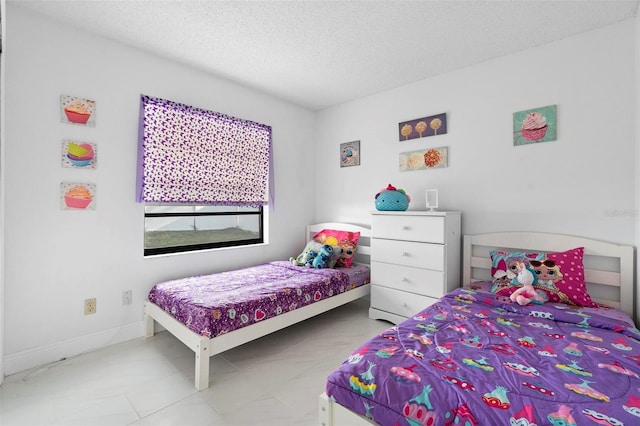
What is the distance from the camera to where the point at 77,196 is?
229 centimetres

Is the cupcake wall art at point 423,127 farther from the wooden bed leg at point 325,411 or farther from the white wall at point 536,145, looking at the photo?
the wooden bed leg at point 325,411

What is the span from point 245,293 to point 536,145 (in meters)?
2.66

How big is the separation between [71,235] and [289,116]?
2612 mm

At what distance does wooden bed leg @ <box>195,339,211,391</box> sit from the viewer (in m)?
1.85

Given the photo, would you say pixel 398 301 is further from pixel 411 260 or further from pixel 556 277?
pixel 556 277

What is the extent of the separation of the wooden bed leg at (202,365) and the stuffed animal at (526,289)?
80.6 inches

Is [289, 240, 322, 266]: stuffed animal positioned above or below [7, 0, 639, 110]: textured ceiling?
below

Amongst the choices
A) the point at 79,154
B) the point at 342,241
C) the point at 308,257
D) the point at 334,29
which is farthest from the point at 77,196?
the point at 342,241

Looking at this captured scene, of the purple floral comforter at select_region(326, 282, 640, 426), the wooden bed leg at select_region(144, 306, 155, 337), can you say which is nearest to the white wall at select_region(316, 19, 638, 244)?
the purple floral comforter at select_region(326, 282, 640, 426)

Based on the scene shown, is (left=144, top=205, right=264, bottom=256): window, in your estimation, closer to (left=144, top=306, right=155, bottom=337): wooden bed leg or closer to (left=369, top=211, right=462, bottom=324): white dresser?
(left=144, top=306, right=155, bottom=337): wooden bed leg

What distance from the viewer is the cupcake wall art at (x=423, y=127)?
3.00 metres

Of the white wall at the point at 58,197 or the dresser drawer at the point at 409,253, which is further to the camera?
the dresser drawer at the point at 409,253

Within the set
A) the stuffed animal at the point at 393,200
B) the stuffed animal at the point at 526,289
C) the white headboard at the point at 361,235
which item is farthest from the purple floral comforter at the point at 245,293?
the stuffed animal at the point at 526,289

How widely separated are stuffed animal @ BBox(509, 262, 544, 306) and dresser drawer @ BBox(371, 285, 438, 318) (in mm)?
697
